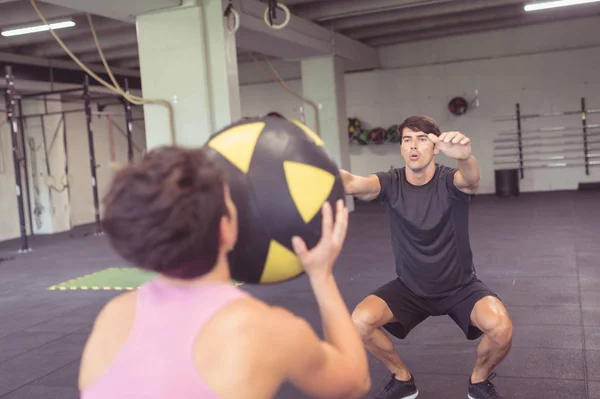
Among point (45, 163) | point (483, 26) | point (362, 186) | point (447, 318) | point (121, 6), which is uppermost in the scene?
point (483, 26)

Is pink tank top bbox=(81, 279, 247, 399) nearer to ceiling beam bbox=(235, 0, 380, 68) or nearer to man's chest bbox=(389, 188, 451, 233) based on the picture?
man's chest bbox=(389, 188, 451, 233)

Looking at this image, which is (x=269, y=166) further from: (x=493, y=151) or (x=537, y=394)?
(x=493, y=151)

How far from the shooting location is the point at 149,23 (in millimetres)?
5656

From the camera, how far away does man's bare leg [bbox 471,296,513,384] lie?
234 cm

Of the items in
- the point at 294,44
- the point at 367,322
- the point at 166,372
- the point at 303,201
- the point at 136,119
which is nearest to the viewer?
the point at 166,372

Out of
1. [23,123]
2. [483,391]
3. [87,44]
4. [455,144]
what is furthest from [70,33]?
[483,391]

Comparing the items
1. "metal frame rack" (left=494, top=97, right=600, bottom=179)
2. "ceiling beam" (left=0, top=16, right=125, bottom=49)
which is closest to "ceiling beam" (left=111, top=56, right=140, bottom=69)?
"ceiling beam" (left=0, top=16, right=125, bottom=49)

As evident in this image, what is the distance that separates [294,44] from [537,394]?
251 inches

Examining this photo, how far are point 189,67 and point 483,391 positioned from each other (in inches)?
161

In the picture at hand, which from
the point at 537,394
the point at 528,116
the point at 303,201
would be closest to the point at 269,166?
the point at 303,201

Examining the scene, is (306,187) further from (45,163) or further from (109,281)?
(45,163)

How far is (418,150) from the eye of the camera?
8.46 feet

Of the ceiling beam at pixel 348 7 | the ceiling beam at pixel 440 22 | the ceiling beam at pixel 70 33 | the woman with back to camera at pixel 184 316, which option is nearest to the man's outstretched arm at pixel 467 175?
the woman with back to camera at pixel 184 316

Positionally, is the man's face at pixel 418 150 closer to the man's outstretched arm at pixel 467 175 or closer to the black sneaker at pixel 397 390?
the man's outstretched arm at pixel 467 175
